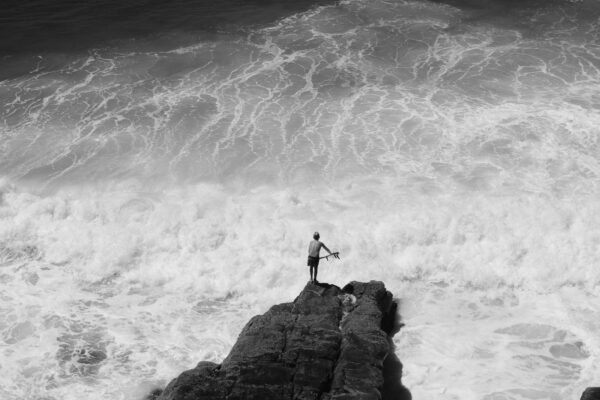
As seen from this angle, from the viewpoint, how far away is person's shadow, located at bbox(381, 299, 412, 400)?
1619 centimetres

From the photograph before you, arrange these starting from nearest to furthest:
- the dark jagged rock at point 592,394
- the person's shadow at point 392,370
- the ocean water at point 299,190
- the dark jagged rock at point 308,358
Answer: the dark jagged rock at point 592,394
the dark jagged rock at point 308,358
the person's shadow at point 392,370
the ocean water at point 299,190

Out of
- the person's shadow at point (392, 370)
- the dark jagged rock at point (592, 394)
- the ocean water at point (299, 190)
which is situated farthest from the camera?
the ocean water at point (299, 190)

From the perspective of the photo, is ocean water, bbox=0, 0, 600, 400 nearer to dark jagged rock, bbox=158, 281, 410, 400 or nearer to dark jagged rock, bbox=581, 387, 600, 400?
dark jagged rock, bbox=158, 281, 410, 400

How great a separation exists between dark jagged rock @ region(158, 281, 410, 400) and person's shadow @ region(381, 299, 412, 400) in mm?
25

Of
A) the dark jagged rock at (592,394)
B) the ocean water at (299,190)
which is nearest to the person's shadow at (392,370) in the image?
the ocean water at (299,190)

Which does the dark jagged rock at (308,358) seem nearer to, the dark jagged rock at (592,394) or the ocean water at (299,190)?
the ocean water at (299,190)

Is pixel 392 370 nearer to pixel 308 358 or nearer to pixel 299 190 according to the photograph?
pixel 308 358

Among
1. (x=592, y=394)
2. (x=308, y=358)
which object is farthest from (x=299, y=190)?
(x=592, y=394)

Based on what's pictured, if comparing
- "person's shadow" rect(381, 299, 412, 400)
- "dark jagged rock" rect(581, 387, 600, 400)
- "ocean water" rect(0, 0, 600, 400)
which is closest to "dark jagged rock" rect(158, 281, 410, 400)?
"person's shadow" rect(381, 299, 412, 400)

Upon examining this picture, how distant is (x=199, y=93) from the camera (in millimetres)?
29469

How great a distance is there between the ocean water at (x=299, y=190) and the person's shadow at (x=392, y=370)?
289mm

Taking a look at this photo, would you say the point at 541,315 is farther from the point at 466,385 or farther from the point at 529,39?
the point at 529,39

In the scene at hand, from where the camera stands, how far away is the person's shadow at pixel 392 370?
1619cm

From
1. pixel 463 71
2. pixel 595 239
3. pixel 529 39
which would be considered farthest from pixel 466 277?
pixel 529 39
